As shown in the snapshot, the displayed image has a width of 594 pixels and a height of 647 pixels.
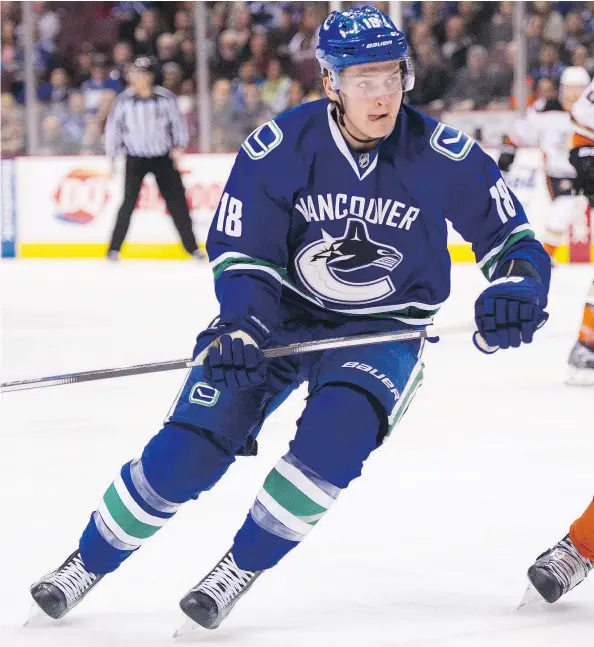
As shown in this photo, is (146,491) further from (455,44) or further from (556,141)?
(455,44)

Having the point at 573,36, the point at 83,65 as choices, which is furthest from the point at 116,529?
the point at 83,65

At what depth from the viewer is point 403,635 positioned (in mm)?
2211

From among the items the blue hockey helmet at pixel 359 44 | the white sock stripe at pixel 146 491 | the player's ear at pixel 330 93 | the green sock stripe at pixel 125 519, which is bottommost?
the green sock stripe at pixel 125 519

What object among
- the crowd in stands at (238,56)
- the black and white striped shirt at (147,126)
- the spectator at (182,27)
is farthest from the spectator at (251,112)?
the spectator at (182,27)

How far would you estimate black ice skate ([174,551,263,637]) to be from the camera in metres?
2.19

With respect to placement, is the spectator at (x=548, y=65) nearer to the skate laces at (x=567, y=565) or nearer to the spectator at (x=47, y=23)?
the spectator at (x=47, y=23)

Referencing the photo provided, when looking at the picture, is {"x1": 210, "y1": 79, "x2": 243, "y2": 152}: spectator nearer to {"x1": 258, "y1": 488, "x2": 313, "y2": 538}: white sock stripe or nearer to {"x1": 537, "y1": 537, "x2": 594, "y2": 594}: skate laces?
{"x1": 537, "y1": 537, "x2": 594, "y2": 594}: skate laces

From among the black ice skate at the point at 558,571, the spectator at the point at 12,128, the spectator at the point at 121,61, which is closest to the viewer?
the black ice skate at the point at 558,571

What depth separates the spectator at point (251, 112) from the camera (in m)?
9.21

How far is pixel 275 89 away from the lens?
31.2 feet

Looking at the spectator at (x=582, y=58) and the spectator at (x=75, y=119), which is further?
the spectator at (x=75, y=119)

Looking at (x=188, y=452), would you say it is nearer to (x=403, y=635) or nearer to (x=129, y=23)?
(x=403, y=635)

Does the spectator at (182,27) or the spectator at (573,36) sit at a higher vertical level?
the spectator at (573,36)

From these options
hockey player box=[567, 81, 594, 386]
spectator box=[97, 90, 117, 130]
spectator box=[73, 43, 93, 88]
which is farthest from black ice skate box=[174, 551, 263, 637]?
spectator box=[73, 43, 93, 88]
